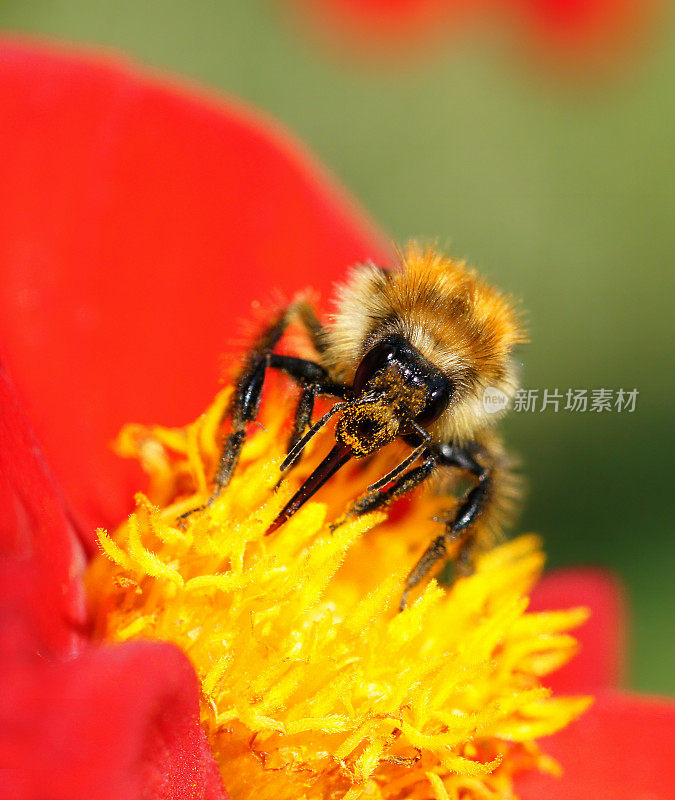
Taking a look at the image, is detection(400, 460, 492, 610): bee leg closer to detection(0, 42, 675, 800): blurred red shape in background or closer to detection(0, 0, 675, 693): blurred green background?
detection(0, 42, 675, 800): blurred red shape in background

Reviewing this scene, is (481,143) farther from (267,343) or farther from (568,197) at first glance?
(267,343)

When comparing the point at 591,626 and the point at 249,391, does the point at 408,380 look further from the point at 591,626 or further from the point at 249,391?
the point at 591,626

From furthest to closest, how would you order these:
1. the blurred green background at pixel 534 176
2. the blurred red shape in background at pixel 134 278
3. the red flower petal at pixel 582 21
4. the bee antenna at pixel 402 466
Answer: the red flower petal at pixel 582 21, the blurred green background at pixel 534 176, the blurred red shape in background at pixel 134 278, the bee antenna at pixel 402 466

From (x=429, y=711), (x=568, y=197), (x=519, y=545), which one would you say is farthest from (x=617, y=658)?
(x=568, y=197)

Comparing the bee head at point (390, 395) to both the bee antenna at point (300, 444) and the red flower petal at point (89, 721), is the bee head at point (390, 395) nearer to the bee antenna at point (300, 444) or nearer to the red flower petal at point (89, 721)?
the bee antenna at point (300, 444)

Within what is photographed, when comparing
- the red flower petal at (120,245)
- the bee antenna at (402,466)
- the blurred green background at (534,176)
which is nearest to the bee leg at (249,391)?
the bee antenna at (402,466)

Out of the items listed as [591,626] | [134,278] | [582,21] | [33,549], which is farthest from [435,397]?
[582,21]

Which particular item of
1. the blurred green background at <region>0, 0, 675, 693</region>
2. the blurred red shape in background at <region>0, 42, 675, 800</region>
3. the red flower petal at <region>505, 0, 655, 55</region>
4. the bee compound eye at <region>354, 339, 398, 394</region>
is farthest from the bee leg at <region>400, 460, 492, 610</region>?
the red flower petal at <region>505, 0, 655, 55</region>
